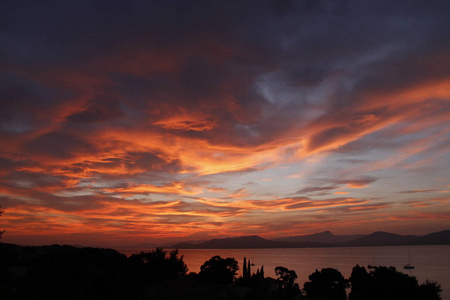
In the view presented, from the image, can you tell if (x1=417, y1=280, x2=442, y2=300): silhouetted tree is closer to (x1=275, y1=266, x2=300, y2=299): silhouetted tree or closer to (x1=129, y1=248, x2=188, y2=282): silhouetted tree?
(x1=275, y1=266, x2=300, y2=299): silhouetted tree

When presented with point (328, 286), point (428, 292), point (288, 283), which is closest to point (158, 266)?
point (288, 283)

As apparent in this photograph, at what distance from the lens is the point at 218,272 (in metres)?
70.4

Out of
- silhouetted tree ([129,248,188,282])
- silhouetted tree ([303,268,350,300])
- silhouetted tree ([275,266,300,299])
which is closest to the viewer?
silhouetted tree ([129,248,188,282])

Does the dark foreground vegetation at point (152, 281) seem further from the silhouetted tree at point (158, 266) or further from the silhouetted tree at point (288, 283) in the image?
the silhouetted tree at point (288, 283)

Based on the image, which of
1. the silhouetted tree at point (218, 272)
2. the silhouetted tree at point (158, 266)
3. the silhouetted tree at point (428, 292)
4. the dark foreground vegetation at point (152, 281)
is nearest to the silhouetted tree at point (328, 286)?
the dark foreground vegetation at point (152, 281)

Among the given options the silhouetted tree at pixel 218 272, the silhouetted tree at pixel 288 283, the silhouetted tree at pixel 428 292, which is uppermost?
the silhouetted tree at pixel 428 292

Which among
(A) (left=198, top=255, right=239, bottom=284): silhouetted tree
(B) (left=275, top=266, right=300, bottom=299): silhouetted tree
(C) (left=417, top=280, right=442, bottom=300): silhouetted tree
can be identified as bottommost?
(B) (left=275, top=266, right=300, bottom=299): silhouetted tree

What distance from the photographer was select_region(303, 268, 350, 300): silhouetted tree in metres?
63.7

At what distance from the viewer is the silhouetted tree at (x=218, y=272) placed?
69.1 meters

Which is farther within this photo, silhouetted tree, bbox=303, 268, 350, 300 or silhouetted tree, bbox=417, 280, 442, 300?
silhouetted tree, bbox=303, 268, 350, 300

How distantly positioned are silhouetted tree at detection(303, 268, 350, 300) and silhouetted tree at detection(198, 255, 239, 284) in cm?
1851

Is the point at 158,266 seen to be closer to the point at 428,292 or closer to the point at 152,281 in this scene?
the point at 152,281

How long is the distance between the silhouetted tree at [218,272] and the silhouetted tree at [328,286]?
60.7 ft

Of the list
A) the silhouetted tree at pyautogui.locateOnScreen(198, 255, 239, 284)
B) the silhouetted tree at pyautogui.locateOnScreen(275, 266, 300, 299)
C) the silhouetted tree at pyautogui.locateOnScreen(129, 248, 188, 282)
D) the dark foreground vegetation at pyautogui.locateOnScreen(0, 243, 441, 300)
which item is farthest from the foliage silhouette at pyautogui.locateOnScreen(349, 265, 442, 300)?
the silhouetted tree at pyautogui.locateOnScreen(129, 248, 188, 282)
